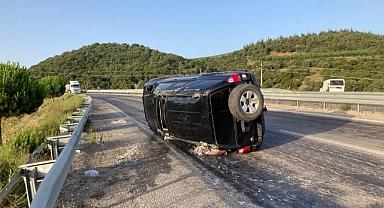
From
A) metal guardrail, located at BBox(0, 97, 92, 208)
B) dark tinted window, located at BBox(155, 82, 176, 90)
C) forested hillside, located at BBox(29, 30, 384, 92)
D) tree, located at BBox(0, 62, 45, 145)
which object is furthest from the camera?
forested hillside, located at BBox(29, 30, 384, 92)

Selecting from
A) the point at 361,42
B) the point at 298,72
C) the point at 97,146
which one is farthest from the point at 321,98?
the point at 361,42

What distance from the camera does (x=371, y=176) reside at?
3889mm

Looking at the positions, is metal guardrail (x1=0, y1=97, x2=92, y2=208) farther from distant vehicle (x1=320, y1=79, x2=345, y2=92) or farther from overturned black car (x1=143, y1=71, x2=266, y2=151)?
distant vehicle (x1=320, y1=79, x2=345, y2=92)

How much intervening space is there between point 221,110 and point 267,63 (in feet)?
201

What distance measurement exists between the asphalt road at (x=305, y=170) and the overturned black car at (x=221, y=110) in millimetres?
375

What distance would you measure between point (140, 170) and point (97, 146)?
8.70 feet

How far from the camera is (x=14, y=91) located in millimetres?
9016

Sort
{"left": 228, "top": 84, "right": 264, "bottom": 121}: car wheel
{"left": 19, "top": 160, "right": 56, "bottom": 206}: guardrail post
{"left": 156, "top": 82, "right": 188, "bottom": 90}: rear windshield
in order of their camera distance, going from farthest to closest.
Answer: {"left": 156, "top": 82, "right": 188, "bottom": 90}: rear windshield < {"left": 228, "top": 84, "right": 264, "bottom": 121}: car wheel < {"left": 19, "top": 160, "right": 56, "bottom": 206}: guardrail post

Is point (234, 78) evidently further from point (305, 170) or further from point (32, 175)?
point (32, 175)

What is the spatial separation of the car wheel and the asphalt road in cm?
84

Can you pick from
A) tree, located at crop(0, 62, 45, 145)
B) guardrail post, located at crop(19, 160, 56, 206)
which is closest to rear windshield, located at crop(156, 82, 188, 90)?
guardrail post, located at crop(19, 160, 56, 206)

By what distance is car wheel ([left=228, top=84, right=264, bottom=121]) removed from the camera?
16.1 ft

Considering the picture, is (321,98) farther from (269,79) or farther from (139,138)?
(269,79)

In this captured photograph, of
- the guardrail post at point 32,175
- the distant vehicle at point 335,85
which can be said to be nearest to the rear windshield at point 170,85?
the guardrail post at point 32,175
